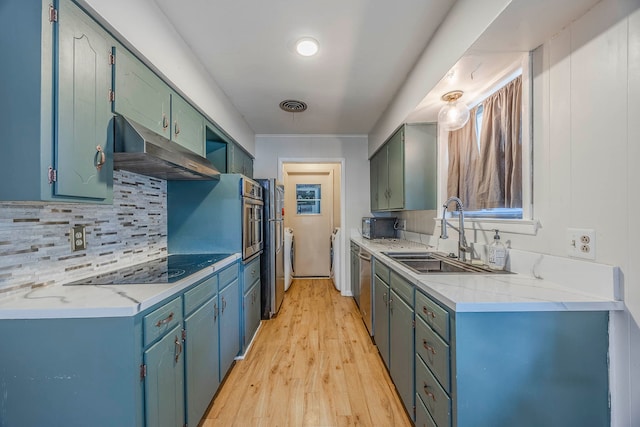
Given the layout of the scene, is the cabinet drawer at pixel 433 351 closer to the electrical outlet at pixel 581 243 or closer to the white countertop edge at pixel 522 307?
the white countertop edge at pixel 522 307

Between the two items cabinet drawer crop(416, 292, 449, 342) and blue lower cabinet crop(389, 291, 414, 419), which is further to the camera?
blue lower cabinet crop(389, 291, 414, 419)

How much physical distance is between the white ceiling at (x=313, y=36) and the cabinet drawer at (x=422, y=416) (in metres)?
2.11

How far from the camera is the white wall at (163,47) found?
4.05 ft

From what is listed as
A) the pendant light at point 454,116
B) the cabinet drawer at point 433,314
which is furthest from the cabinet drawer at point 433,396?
the pendant light at point 454,116

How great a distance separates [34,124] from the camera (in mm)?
964

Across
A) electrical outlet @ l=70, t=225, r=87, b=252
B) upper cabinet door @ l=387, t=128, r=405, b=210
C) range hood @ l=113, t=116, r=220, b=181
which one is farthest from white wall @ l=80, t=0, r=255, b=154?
upper cabinet door @ l=387, t=128, r=405, b=210

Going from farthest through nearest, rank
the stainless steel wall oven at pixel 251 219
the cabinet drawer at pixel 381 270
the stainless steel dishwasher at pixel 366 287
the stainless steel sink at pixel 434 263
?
the stainless steel dishwasher at pixel 366 287, the stainless steel wall oven at pixel 251 219, the cabinet drawer at pixel 381 270, the stainless steel sink at pixel 434 263

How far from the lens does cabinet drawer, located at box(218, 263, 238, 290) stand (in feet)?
6.16

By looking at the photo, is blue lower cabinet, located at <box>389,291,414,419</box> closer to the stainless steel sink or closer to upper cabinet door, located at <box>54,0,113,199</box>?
the stainless steel sink

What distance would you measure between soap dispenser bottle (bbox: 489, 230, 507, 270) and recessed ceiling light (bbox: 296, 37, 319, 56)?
1.68 metres

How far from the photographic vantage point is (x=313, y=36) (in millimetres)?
1781

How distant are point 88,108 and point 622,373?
7.60 feet

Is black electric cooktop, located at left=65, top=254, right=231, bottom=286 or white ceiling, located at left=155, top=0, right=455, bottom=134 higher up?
white ceiling, located at left=155, top=0, right=455, bottom=134


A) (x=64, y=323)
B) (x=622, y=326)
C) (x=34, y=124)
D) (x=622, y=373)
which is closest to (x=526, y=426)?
(x=622, y=373)
